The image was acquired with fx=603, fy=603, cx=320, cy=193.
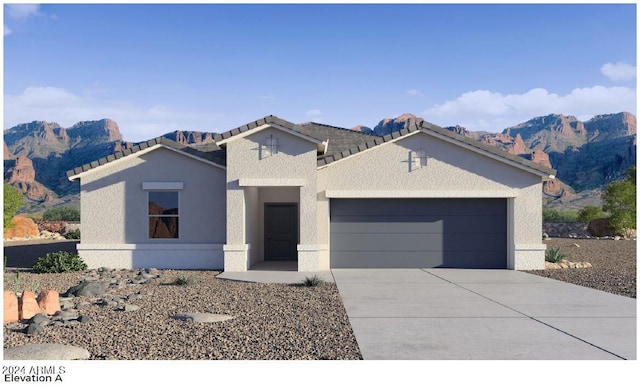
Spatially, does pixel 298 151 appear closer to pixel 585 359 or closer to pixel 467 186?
pixel 467 186

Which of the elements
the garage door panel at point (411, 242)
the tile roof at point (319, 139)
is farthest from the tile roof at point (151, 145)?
the garage door panel at point (411, 242)

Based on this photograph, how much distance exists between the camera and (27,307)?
370 inches

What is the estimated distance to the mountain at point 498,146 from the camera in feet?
275

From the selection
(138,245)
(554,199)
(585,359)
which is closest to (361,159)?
(138,245)

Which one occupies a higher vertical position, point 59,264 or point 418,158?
point 418,158

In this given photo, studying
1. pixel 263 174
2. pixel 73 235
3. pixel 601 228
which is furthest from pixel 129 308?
pixel 601 228

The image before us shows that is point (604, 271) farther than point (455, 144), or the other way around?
point (455, 144)

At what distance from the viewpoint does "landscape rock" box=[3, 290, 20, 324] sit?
9.15 m

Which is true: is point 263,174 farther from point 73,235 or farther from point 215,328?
point 73,235

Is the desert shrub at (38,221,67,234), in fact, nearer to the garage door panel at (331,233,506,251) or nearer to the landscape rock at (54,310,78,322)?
the garage door panel at (331,233,506,251)

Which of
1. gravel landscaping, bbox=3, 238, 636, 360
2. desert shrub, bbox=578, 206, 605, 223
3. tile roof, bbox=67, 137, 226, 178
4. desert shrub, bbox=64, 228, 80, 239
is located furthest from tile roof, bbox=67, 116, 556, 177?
desert shrub, bbox=578, 206, 605, 223

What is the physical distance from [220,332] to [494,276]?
29.0ft

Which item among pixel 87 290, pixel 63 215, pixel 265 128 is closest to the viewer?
pixel 87 290

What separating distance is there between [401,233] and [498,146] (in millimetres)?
98650
